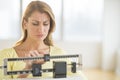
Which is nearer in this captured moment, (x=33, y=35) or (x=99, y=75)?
(x=33, y=35)

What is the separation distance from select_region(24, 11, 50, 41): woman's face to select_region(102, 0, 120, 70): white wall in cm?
280

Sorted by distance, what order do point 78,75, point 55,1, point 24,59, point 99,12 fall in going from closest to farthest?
point 24,59, point 78,75, point 55,1, point 99,12

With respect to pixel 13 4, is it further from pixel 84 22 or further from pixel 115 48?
pixel 115 48

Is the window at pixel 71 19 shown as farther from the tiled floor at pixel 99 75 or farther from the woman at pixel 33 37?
the woman at pixel 33 37

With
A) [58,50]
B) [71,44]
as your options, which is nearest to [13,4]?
[71,44]

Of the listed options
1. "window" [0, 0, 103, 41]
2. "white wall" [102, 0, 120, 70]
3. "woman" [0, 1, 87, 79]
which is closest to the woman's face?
"woman" [0, 1, 87, 79]

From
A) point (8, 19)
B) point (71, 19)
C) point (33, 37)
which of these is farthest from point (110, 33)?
point (33, 37)

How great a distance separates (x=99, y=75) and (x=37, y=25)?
2.58 m

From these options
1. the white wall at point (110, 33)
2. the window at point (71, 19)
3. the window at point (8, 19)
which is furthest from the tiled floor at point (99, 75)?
the window at point (8, 19)

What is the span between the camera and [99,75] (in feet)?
11.7

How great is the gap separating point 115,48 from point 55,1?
51.6 inches

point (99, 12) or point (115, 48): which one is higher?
point (99, 12)

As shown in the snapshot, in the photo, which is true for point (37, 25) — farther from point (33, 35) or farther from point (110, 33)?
point (110, 33)

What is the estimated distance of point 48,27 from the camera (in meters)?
1.22
